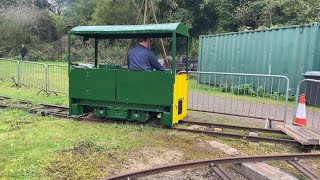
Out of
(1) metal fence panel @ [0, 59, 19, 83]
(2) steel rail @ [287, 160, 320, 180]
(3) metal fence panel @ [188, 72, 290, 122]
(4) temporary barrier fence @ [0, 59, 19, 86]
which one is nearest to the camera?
(2) steel rail @ [287, 160, 320, 180]

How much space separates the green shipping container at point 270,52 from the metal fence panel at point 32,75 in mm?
7716

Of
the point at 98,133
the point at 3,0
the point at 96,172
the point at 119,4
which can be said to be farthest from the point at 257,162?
the point at 3,0

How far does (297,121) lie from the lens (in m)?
7.21

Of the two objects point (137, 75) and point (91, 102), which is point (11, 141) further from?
point (137, 75)

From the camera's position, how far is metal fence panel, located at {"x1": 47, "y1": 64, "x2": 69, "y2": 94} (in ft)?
40.7

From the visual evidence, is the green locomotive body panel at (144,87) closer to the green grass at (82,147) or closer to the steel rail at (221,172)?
the green grass at (82,147)

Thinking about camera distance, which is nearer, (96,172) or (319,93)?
(96,172)

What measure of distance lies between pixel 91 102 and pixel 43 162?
3.05 metres

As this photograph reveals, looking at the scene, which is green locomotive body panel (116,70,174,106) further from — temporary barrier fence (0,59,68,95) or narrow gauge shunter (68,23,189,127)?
temporary barrier fence (0,59,68,95)

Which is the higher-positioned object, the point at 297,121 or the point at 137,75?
the point at 137,75

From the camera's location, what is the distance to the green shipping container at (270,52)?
37.4 ft

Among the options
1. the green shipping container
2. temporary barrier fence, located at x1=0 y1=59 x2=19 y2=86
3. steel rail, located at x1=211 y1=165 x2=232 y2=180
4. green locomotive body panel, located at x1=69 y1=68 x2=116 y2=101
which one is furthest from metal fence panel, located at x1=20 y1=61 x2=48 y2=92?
steel rail, located at x1=211 y1=165 x2=232 y2=180

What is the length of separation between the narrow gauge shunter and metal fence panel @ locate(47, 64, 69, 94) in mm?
4618

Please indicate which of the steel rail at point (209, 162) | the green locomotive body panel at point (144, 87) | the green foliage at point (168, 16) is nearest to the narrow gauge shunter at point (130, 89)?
the green locomotive body panel at point (144, 87)
